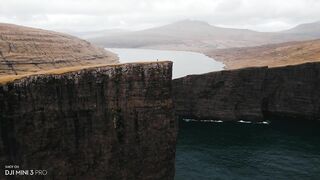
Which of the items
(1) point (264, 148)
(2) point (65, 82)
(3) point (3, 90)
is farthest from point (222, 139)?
(3) point (3, 90)

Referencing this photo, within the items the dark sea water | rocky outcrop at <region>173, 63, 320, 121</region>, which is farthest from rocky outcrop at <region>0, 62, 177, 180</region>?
rocky outcrop at <region>173, 63, 320, 121</region>

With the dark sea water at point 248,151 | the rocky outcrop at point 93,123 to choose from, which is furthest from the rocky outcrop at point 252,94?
the rocky outcrop at point 93,123

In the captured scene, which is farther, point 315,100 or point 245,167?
point 315,100

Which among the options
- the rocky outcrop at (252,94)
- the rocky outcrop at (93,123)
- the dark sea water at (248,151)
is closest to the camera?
the rocky outcrop at (93,123)

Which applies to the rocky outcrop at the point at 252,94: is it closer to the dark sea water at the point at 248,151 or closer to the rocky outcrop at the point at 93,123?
the dark sea water at the point at 248,151

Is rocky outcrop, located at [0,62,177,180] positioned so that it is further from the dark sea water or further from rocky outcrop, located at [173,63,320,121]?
rocky outcrop, located at [173,63,320,121]

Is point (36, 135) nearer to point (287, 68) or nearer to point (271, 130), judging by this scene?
point (271, 130)
